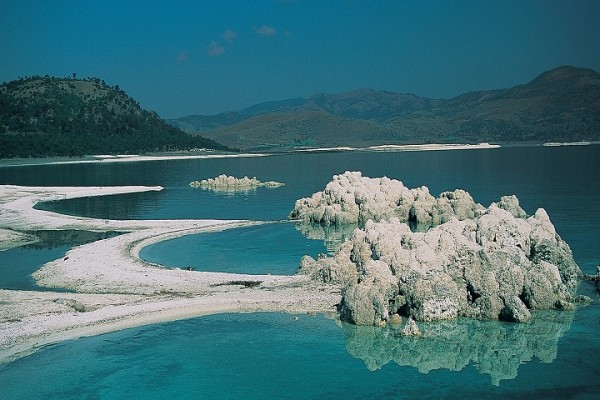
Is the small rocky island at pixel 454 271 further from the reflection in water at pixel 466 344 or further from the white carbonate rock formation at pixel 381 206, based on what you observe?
the white carbonate rock formation at pixel 381 206

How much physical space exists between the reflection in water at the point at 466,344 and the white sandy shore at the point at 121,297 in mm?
2876

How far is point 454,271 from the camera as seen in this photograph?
21.1 m

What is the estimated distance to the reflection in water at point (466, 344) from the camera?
56.4 feet

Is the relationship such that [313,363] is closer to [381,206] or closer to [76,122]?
[381,206]

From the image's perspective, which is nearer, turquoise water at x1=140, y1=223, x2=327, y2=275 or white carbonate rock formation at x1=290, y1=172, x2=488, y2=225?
turquoise water at x1=140, y1=223, x2=327, y2=275

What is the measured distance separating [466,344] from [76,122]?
14947 centimetres

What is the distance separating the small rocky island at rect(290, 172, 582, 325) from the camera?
2000 cm

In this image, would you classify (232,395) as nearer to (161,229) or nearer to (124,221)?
(161,229)

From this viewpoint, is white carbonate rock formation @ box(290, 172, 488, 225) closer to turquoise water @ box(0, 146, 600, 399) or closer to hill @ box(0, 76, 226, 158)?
turquoise water @ box(0, 146, 600, 399)

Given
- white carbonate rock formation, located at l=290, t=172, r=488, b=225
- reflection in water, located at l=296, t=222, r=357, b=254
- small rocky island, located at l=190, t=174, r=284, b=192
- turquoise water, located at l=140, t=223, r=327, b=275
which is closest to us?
turquoise water, located at l=140, t=223, r=327, b=275

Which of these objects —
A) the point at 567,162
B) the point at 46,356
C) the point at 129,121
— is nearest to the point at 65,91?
the point at 129,121

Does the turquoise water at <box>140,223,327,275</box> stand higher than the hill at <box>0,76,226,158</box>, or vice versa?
the hill at <box>0,76,226,158</box>

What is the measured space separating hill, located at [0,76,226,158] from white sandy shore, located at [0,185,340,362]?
106082 millimetres

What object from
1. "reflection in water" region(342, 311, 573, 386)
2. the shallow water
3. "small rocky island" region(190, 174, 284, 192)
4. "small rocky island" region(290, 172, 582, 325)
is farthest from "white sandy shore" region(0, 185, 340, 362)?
"small rocky island" region(190, 174, 284, 192)
